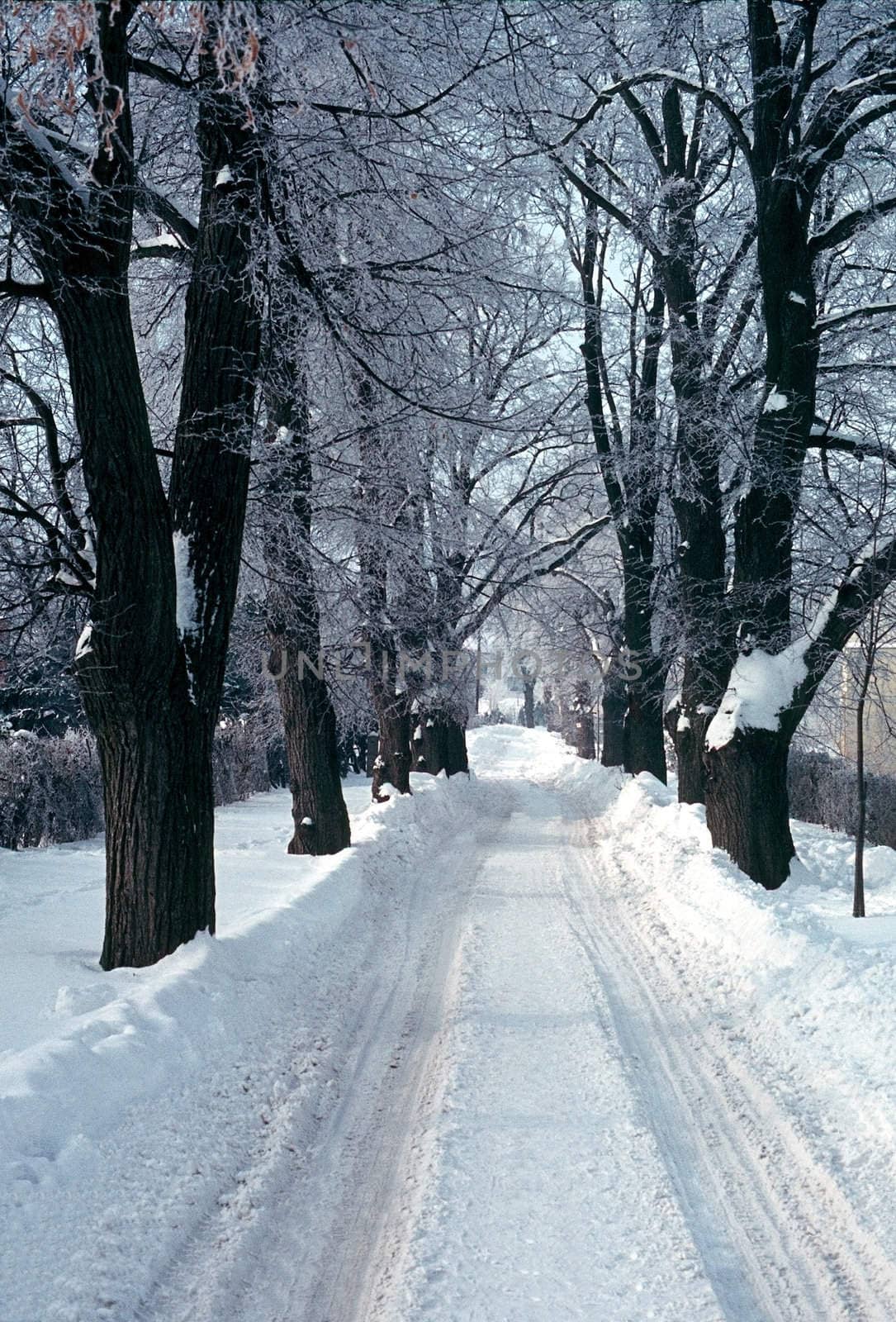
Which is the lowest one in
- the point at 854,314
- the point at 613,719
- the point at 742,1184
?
the point at 742,1184

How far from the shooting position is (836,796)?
19594 millimetres

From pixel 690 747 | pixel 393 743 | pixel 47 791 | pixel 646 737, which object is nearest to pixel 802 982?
pixel 690 747

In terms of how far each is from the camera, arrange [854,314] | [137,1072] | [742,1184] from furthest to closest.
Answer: [854,314], [137,1072], [742,1184]

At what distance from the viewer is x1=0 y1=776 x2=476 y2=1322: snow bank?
341 centimetres

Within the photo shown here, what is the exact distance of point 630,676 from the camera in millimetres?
19344

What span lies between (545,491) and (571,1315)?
1842 cm

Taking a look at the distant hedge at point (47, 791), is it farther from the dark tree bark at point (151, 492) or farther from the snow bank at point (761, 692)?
the snow bank at point (761, 692)

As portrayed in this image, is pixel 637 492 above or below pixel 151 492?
above

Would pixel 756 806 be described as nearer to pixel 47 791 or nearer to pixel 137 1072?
pixel 137 1072

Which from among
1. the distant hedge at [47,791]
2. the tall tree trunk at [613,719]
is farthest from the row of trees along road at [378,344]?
the tall tree trunk at [613,719]

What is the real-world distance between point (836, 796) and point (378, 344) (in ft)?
50.7

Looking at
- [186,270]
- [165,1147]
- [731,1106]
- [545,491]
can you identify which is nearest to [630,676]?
[545,491]

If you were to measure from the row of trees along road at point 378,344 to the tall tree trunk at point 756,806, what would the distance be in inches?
1.7

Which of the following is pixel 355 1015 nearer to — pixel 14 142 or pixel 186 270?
pixel 14 142
